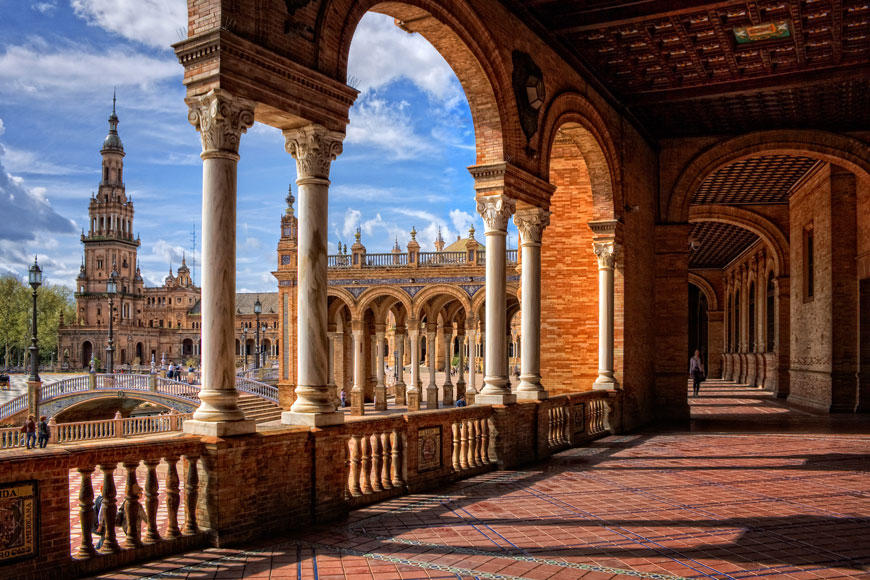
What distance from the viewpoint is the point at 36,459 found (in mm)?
4703

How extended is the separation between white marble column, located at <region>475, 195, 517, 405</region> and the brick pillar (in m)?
7.56

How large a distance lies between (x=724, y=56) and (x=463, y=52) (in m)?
5.17

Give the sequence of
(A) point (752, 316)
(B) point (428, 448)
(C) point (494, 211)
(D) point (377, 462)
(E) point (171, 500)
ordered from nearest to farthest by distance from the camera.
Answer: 1. (E) point (171, 500)
2. (D) point (377, 462)
3. (B) point (428, 448)
4. (C) point (494, 211)
5. (A) point (752, 316)

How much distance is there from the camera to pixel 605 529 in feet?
21.4

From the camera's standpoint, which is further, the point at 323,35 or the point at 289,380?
the point at 289,380

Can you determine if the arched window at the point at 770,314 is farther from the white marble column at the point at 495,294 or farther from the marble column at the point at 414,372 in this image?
the white marble column at the point at 495,294

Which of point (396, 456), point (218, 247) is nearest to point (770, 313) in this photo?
point (396, 456)

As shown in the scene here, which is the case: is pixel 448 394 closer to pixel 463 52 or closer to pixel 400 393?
pixel 400 393

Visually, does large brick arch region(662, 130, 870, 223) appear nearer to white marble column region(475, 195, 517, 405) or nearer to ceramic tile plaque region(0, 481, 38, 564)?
white marble column region(475, 195, 517, 405)

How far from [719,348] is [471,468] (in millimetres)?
35276

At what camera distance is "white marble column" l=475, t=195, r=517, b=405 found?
402 inches

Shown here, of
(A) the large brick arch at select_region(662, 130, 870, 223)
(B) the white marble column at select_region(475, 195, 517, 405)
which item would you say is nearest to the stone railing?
(A) the large brick arch at select_region(662, 130, 870, 223)

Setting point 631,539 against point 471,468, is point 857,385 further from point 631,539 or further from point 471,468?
point 631,539

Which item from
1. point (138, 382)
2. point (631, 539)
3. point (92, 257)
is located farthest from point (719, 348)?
point (92, 257)
